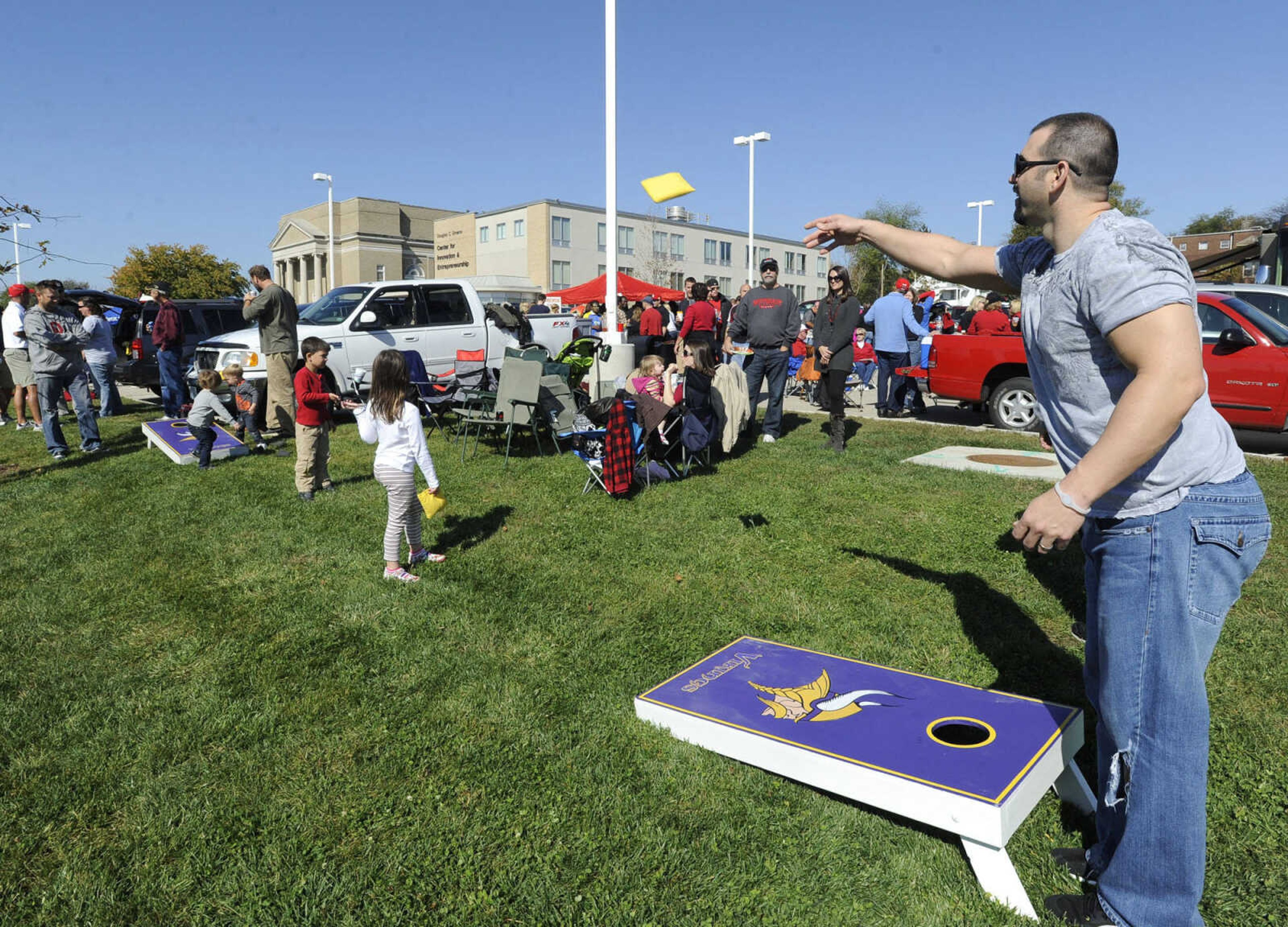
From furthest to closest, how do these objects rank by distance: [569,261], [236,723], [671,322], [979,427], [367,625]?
[569,261] → [671,322] → [979,427] → [367,625] → [236,723]

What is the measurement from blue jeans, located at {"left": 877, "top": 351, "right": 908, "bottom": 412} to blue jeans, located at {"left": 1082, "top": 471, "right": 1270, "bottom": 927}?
1056 cm

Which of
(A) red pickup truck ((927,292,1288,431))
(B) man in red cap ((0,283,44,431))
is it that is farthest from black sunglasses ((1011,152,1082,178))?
(B) man in red cap ((0,283,44,431))

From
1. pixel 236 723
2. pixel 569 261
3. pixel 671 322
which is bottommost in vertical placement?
pixel 236 723

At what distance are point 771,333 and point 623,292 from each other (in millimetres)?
15325

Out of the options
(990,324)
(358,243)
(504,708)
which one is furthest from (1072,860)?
(358,243)

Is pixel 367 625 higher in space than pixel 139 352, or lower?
lower

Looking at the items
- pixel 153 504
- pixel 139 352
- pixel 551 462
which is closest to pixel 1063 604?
pixel 551 462

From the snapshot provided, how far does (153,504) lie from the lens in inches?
281

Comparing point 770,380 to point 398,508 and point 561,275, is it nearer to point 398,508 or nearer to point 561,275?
point 398,508

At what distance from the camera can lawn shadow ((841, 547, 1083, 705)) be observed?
12.0ft

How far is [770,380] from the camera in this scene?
9555 mm

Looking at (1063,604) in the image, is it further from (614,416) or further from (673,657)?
(614,416)

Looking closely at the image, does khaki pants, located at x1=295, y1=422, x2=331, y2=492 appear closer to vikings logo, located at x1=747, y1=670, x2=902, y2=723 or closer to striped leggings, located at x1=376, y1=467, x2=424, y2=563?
striped leggings, located at x1=376, y1=467, x2=424, y2=563

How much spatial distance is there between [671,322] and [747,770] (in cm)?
1733
